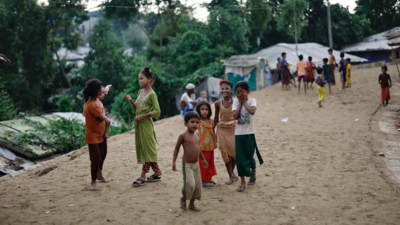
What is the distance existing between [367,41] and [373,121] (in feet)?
81.3

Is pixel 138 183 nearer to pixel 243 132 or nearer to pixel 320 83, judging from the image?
pixel 243 132

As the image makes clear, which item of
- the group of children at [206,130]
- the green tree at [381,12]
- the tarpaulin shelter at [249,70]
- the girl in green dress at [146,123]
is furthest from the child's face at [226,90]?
the green tree at [381,12]

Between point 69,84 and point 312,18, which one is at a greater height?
point 312,18

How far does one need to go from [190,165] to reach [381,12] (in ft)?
120

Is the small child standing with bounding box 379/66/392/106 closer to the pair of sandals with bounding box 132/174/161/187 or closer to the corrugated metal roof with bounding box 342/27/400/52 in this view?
the pair of sandals with bounding box 132/174/161/187

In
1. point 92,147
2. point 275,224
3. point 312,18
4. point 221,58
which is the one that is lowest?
point 275,224

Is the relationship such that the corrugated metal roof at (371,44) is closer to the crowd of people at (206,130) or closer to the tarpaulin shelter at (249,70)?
the tarpaulin shelter at (249,70)

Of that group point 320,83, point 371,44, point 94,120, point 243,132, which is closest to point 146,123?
point 94,120

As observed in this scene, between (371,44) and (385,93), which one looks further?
(371,44)

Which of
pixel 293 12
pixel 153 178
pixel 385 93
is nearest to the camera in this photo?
pixel 153 178

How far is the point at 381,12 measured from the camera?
3575 cm

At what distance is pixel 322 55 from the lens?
2786 cm

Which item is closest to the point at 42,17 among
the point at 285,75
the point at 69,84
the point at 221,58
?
the point at 69,84

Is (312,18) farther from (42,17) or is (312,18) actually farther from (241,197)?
(241,197)
